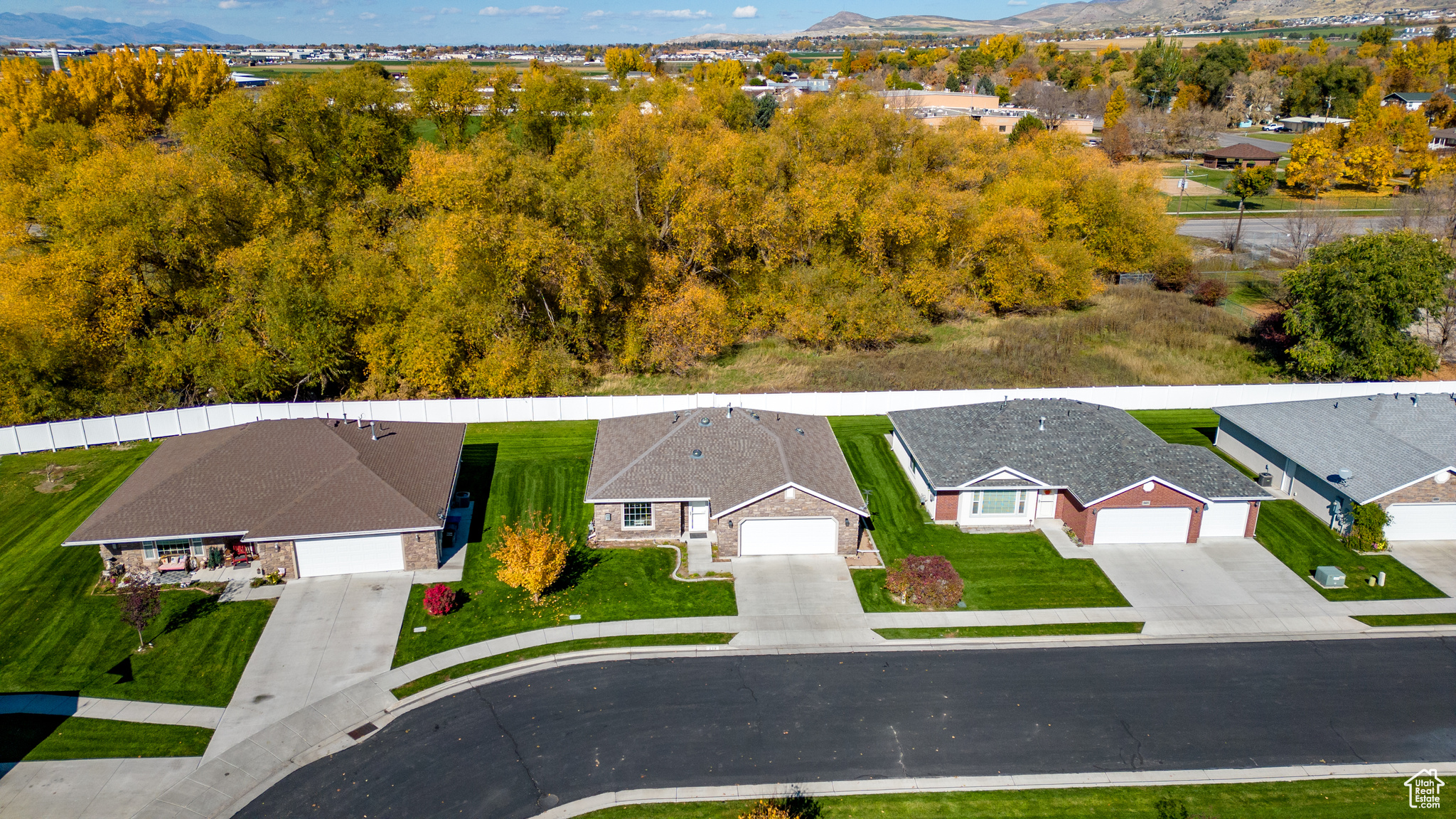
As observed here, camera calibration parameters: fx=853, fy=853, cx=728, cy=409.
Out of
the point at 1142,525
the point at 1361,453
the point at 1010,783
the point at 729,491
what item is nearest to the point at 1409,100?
the point at 1361,453

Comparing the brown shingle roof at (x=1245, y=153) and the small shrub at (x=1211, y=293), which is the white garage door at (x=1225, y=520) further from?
the brown shingle roof at (x=1245, y=153)

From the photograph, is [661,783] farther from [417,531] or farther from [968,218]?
[968,218]

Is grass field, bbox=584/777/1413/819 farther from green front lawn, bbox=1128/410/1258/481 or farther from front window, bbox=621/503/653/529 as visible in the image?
green front lawn, bbox=1128/410/1258/481

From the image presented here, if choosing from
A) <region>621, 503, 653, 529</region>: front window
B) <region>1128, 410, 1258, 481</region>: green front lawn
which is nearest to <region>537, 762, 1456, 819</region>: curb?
<region>621, 503, 653, 529</region>: front window

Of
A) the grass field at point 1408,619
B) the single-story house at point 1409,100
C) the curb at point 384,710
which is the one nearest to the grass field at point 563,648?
the curb at point 384,710

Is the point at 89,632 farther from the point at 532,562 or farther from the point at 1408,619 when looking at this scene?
the point at 1408,619

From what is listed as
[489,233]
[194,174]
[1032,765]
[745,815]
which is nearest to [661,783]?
[745,815]
